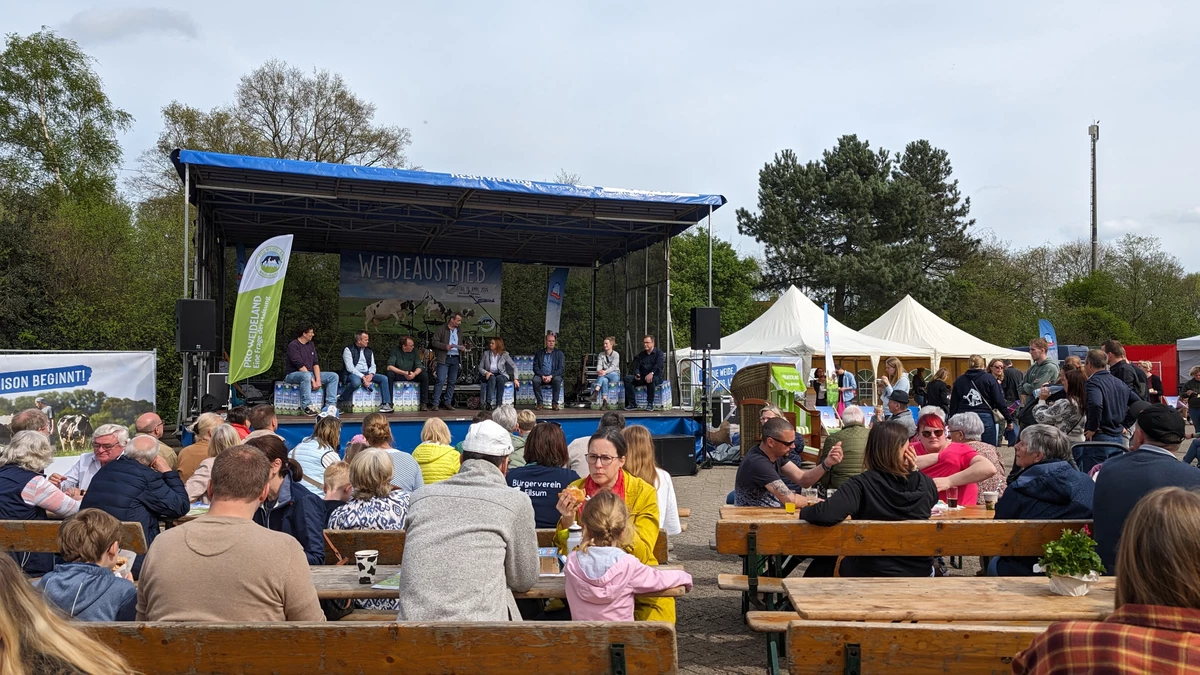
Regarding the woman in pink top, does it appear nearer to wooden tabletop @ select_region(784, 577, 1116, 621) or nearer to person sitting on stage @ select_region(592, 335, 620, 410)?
wooden tabletop @ select_region(784, 577, 1116, 621)

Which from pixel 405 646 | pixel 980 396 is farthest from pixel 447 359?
pixel 405 646

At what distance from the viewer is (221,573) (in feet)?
8.24

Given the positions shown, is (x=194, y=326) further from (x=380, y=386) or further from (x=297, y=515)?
(x=297, y=515)

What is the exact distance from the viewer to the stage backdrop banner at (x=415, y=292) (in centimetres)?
1554

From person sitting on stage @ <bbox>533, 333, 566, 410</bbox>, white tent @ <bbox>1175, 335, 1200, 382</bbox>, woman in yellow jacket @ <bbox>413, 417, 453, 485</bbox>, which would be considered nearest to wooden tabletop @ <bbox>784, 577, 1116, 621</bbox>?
woman in yellow jacket @ <bbox>413, 417, 453, 485</bbox>

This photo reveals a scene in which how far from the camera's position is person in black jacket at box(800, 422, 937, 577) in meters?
3.94

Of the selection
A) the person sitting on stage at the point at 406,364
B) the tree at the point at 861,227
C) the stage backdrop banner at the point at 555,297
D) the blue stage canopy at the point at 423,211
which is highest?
the tree at the point at 861,227

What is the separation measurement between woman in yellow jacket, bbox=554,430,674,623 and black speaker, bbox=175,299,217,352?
7.02 metres

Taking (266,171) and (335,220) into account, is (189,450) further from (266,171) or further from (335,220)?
(335,220)

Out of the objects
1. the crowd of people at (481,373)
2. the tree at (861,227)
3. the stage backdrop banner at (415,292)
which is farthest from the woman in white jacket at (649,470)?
the tree at (861,227)

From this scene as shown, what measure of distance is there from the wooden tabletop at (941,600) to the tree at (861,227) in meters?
30.0

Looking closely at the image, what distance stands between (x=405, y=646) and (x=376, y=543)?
167 cm

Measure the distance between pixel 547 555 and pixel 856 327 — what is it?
108ft

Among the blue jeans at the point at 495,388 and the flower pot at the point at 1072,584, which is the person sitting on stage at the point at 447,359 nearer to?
the blue jeans at the point at 495,388
